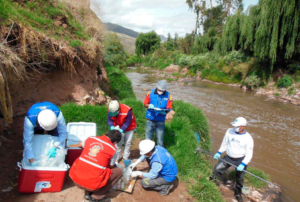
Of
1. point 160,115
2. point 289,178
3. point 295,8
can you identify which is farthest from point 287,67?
point 160,115

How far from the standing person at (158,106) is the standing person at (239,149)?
1381mm

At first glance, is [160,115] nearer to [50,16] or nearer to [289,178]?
[289,178]

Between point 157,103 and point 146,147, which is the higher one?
point 157,103

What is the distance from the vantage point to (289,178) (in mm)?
5426

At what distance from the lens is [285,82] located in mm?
14633

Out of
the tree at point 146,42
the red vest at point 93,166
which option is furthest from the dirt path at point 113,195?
the tree at point 146,42

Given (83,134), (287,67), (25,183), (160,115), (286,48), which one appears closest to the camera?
(25,183)

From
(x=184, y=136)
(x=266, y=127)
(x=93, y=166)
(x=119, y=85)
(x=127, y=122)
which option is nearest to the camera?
(x=93, y=166)

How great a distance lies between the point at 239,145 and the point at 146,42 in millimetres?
49447

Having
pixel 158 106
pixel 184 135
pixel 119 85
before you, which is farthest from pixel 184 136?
pixel 119 85

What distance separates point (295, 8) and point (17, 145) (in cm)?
1614

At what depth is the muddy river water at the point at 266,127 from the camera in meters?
5.68

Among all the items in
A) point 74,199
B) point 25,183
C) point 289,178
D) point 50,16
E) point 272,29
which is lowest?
point 289,178

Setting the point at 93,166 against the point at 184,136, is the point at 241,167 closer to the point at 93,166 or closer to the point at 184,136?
the point at 184,136
